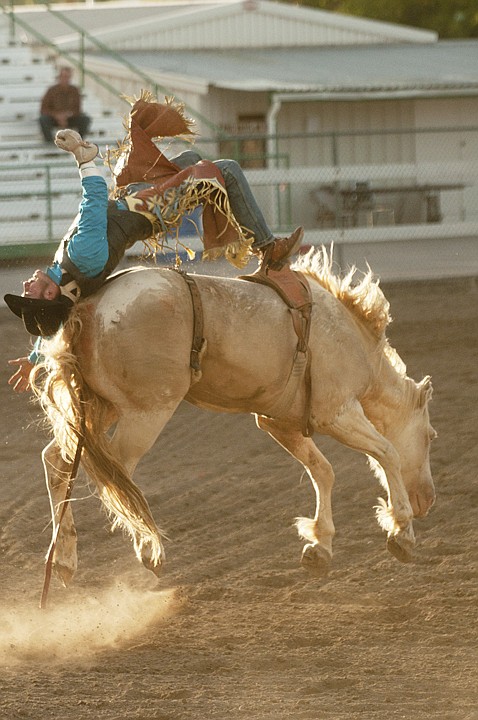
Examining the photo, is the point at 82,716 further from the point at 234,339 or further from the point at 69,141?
the point at 69,141

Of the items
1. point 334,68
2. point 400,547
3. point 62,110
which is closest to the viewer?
point 400,547

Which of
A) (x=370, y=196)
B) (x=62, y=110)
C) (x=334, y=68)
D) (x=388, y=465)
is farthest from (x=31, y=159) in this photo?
(x=388, y=465)

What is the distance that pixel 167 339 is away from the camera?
550 cm

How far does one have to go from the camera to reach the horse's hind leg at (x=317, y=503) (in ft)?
19.7

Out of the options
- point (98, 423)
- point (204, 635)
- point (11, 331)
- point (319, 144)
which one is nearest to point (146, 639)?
point (204, 635)

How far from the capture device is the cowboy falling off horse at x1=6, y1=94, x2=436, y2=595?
5.43 meters

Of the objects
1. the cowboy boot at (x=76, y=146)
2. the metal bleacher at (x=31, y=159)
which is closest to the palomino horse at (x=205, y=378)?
the cowboy boot at (x=76, y=146)

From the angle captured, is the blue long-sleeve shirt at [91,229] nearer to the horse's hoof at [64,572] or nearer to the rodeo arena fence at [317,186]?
the horse's hoof at [64,572]

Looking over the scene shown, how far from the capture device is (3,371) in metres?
11.0

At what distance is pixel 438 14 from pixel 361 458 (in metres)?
26.2

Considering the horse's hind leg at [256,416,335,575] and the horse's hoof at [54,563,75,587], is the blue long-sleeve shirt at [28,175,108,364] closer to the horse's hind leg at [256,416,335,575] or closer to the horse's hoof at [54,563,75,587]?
the horse's hoof at [54,563,75,587]

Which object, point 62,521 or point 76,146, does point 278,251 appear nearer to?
point 76,146

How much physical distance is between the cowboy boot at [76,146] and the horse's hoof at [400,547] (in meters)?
2.32

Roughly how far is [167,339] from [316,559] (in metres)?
1.34
